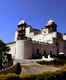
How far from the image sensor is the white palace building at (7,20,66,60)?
37156 millimetres

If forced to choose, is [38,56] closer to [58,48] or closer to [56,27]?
[58,48]

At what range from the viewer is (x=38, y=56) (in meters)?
40.3

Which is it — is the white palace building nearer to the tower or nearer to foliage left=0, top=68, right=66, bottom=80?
the tower

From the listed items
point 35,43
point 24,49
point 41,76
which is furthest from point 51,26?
point 41,76

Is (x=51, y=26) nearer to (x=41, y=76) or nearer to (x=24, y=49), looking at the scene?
(x=24, y=49)

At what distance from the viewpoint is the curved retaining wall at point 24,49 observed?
3672 centimetres

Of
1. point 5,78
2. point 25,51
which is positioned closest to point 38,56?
point 25,51

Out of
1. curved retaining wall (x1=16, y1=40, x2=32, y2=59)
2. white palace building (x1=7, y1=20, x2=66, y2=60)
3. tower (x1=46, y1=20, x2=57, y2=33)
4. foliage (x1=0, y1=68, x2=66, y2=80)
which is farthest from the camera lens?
tower (x1=46, y1=20, x2=57, y2=33)

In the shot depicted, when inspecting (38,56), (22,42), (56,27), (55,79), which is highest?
(56,27)

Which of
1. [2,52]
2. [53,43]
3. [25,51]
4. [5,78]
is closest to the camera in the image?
[5,78]

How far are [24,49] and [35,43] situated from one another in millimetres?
5585

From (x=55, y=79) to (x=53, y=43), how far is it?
2642 cm

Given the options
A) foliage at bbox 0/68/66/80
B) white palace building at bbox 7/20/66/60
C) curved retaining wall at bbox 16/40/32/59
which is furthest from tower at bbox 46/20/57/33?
foliage at bbox 0/68/66/80

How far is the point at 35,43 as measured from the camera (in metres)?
41.3
